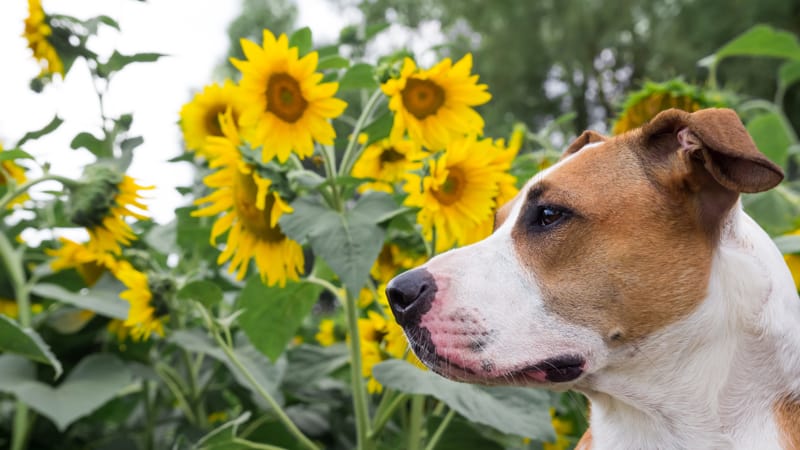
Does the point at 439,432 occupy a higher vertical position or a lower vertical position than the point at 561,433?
higher

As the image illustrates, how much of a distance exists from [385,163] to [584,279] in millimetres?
911

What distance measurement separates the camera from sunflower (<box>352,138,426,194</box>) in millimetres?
2172

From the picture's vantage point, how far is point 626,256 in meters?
1.41

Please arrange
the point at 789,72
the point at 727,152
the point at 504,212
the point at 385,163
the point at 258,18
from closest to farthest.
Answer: the point at 727,152 → the point at 504,212 → the point at 385,163 → the point at 789,72 → the point at 258,18

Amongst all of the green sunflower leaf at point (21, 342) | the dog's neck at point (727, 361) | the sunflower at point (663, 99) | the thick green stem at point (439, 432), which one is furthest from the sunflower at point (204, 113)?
the dog's neck at point (727, 361)

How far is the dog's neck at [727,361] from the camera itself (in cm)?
137

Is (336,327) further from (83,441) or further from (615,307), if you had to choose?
(615,307)

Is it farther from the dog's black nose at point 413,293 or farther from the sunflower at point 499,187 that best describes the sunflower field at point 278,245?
the dog's black nose at point 413,293

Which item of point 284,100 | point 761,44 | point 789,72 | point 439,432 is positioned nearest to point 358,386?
point 439,432

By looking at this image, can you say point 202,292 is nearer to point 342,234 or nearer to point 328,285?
point 328,285

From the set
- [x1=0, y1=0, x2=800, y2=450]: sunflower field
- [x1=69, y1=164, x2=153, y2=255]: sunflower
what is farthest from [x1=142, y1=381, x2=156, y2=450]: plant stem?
[x1=69, y1=164, x2=153, y2=255]: sunflower

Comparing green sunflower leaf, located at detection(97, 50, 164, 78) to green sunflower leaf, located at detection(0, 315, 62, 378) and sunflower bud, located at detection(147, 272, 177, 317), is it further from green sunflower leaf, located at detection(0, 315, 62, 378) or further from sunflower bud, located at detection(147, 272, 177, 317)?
green sunflower leaf, located at detection(0, 315, 62, 378)

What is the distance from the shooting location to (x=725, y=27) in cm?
1554

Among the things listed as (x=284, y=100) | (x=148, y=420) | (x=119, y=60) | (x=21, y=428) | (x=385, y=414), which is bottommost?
(x=148, y=420)
